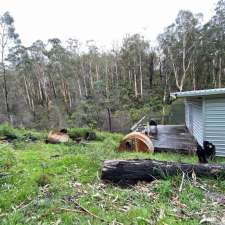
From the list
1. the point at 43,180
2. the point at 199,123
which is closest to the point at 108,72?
the point at 199,123

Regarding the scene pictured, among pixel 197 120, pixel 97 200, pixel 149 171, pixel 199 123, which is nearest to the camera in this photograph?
pixel 97 200

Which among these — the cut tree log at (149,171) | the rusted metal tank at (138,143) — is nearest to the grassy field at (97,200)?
the cut tree log at (149,171)

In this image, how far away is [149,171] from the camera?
4.41m

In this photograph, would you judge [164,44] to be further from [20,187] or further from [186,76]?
[20,187]

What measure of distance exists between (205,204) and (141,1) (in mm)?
37187

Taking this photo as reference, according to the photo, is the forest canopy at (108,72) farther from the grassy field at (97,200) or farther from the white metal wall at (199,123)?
the grassy field at (97,200)

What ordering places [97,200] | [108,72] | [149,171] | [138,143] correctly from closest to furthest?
[97,200] < [149,171] < [138,143] < [108,72]

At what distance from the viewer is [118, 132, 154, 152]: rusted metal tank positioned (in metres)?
8.73

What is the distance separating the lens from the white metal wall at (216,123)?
327 inches

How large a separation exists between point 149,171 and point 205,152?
9.63ft

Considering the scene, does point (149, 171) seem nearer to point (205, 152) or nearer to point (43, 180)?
point (43, 180)

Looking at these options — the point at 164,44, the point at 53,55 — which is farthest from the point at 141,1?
the point at 53,55

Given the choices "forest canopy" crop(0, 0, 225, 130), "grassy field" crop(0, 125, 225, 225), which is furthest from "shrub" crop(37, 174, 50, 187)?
"forest canopy" crop(0, 0, 225, 130)

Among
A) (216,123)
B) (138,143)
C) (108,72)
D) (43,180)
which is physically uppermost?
(108,72)
